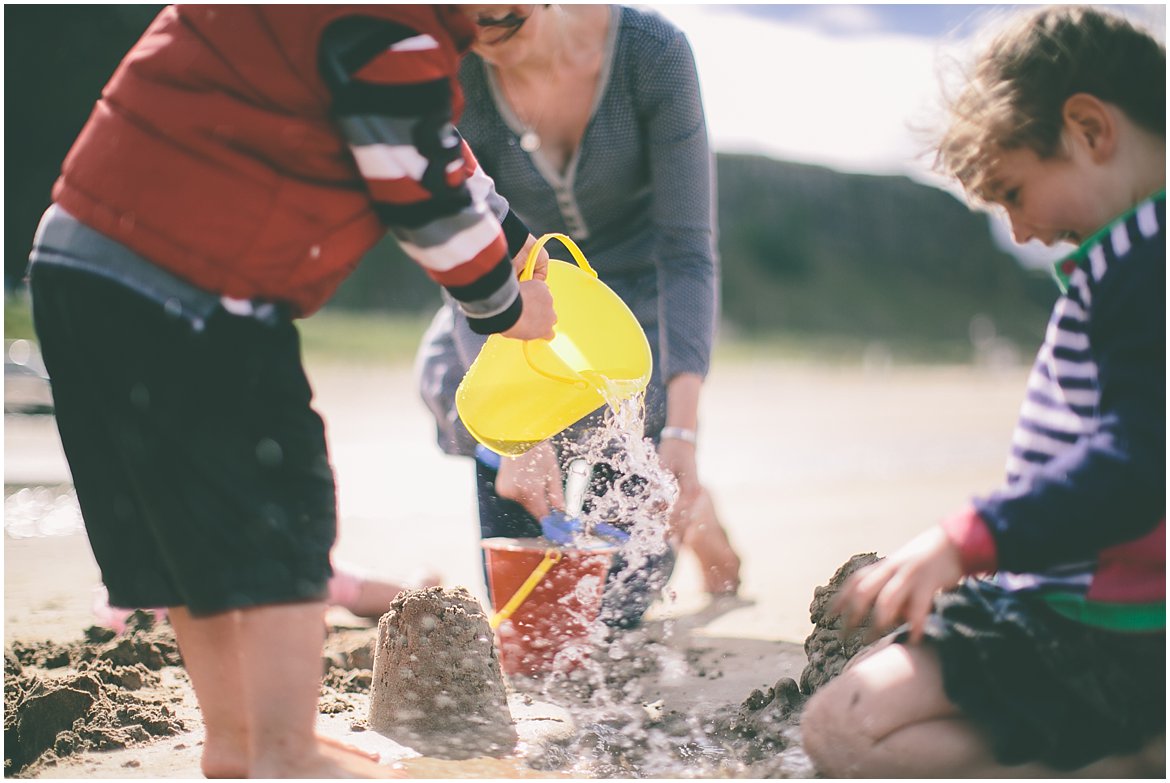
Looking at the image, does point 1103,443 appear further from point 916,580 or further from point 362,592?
point 362,592

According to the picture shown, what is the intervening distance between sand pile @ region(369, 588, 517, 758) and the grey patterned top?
67 centimetres

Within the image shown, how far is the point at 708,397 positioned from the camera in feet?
40.9

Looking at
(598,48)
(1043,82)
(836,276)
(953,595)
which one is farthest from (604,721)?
(836,276)

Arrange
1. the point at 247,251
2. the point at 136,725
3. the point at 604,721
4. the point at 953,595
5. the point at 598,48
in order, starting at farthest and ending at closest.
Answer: the point at 598,48 → the point at 604,721 → the point at 136,725 → the point at 953,595 → the point at 247,251

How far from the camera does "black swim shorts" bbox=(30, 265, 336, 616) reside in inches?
54.9

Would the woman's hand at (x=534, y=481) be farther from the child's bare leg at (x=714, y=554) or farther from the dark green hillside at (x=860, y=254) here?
the dark green hillside at (x=860, y=254)

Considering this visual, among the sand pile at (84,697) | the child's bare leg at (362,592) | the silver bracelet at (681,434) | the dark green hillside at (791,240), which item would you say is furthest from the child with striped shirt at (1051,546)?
the dark green hillside at (791,240)

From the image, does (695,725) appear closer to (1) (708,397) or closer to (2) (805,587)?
(2) (805,587)

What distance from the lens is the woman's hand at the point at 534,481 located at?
2.28 m

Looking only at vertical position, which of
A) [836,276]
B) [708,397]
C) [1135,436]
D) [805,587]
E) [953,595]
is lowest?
[836,276]

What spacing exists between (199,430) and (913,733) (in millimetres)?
1003

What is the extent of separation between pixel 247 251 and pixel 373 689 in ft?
2.96

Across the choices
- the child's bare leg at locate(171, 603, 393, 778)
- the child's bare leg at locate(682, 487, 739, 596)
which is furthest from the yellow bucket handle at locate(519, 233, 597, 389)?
the child's bare leg at locate(682, 487, 739, 596)

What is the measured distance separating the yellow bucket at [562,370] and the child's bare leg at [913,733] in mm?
738
